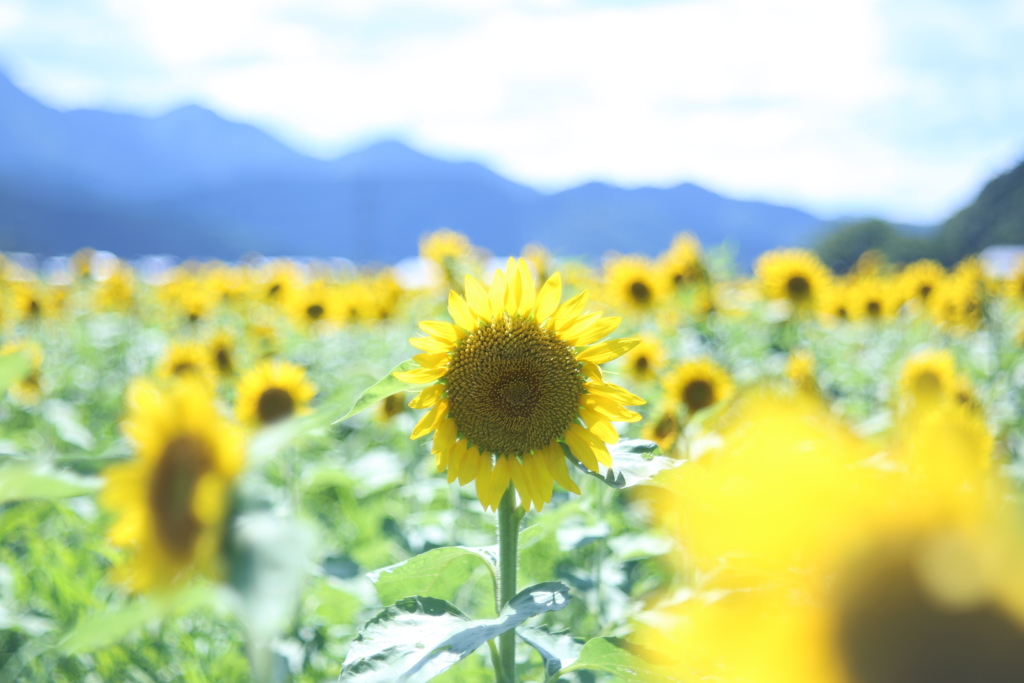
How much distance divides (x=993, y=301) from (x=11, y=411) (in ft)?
18.3

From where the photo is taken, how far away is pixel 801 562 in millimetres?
371

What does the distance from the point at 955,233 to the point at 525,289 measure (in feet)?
111

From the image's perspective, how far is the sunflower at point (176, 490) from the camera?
36cm

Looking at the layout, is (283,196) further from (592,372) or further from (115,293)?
(592,372)

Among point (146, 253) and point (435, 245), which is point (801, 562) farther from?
point (146, 253)

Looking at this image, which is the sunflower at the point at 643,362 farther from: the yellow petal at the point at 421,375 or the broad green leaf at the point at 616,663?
the broad green leaf at the point at 616,663

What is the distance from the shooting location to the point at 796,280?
3824 millimetres

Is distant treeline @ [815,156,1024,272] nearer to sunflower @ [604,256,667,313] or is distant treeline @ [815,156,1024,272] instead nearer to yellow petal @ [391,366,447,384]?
sunflower @ [604,256,667,313]

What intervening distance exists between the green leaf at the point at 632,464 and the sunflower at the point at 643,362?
1.92 m

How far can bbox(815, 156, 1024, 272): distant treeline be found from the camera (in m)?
24.4

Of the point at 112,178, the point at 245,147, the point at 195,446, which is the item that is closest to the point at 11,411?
the point at 195,446

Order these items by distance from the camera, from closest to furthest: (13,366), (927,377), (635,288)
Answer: (13,366) < (927,377) < (635,288)

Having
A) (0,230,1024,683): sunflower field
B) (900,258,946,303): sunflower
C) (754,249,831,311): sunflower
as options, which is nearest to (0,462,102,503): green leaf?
(0,230,1024,683): sunflower field

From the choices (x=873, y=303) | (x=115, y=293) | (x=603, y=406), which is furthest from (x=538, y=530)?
(x=115, y=293)
